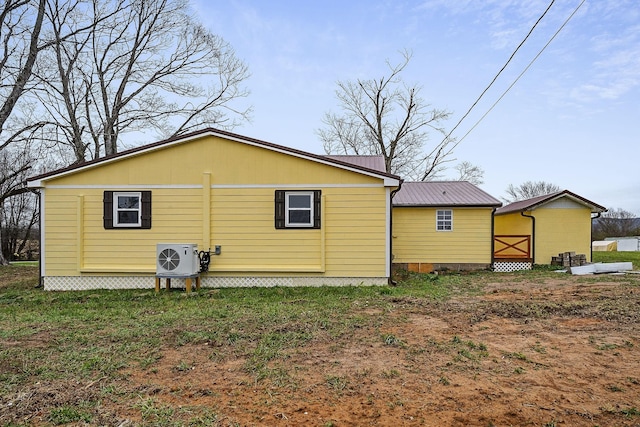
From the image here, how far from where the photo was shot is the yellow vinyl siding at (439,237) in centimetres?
1362

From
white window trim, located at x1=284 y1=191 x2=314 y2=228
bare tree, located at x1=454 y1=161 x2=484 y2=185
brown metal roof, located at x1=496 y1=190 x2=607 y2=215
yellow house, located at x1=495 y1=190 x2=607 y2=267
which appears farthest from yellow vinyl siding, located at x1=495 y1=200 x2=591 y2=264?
bare tree, located at x1=454 y1=161 x2=484 y2=185

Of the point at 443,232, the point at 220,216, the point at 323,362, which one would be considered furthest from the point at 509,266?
the point at 323,362

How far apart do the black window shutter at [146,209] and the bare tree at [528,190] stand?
44759 millimetres

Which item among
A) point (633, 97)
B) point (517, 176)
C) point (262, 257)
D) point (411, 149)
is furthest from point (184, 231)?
point (517, 176)

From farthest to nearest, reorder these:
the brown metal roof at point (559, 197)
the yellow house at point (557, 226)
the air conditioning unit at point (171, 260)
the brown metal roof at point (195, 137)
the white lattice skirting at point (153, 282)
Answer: the yellow house at point (557, 226)
the brown metal roof at point (559, 197)
the white lattice skirting at point (153, 282)
the brown metal roof at point (195, 137)
the air conditioning unit at point (171, 260)

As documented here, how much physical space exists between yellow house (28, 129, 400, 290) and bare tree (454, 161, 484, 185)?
24.6m

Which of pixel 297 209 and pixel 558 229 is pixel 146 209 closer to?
pixel 297 209

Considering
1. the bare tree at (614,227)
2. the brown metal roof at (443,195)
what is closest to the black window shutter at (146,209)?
the brown metal roof at (443,195)

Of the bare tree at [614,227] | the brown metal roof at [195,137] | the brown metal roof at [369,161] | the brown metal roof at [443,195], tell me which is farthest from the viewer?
the bare tree at [614,227]

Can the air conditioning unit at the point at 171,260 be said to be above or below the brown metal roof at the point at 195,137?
below

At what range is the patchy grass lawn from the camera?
303 cm

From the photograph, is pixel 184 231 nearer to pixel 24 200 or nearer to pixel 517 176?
pixel 24 200

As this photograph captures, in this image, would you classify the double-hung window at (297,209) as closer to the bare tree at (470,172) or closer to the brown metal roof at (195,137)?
the brown metal roof at (195,137)

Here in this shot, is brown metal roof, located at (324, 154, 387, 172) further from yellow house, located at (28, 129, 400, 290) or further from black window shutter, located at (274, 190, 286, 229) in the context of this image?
black window shutter, located at (274, 190, 286, 229)
